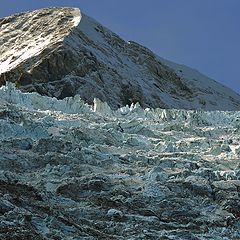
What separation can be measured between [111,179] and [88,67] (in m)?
38.7

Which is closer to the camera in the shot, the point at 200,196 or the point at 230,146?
the point at 200,196

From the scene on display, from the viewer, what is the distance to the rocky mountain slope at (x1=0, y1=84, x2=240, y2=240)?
69.9 feet

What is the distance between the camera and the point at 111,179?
25.9m

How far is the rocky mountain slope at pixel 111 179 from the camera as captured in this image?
21312mm

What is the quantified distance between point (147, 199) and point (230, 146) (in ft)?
31.8

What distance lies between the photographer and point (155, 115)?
42.0 metres

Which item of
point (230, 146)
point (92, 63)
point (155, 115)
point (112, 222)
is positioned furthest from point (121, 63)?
point (112, 222)

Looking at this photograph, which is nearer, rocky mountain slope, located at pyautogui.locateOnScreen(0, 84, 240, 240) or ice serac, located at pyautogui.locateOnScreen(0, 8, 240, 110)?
rocky mountain slope, located at pyautogui.locateOnScreen(0, 84, 240, 240)

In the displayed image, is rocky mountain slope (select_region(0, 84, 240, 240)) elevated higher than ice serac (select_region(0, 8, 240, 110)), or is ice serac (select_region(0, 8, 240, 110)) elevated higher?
ice serac (select_region(0, 8, 240, 110))

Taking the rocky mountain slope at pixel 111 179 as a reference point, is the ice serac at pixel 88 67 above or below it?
above

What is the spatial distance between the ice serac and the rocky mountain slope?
78.7 ft

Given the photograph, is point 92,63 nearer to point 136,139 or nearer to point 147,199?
point 136,139

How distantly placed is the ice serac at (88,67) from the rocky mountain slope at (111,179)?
78.7ft

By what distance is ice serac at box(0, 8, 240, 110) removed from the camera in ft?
201
